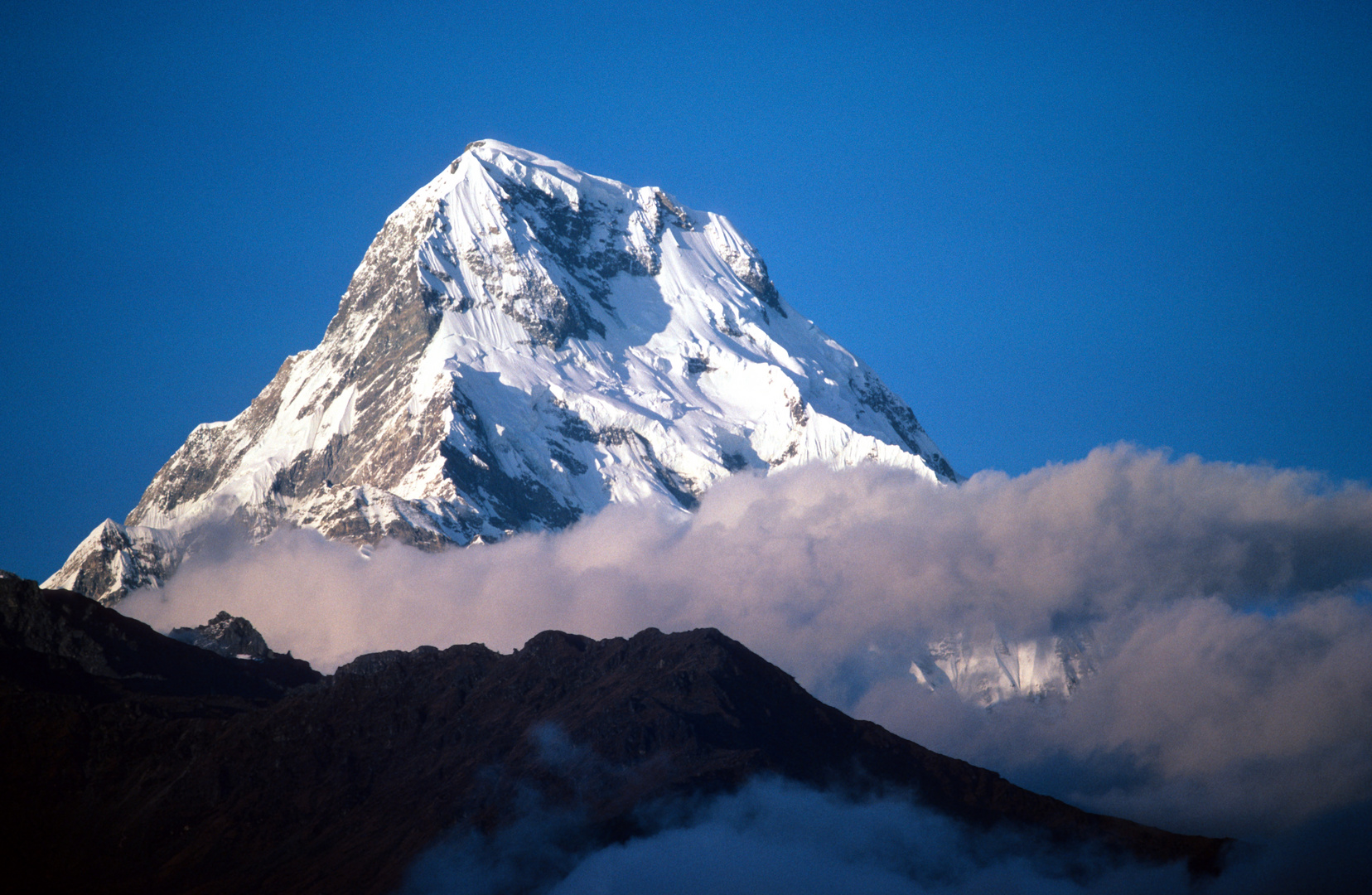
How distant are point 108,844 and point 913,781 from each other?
93063mm

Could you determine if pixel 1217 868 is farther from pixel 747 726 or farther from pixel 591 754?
pixel 591 754

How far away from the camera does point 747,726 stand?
639ft

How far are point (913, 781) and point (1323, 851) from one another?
147 ft

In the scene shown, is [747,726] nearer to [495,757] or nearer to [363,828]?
[495,757]

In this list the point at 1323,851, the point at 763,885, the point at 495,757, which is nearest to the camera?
the point at 763,885

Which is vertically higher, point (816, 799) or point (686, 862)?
point (816, 799)

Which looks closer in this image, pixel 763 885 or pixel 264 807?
pixel 763 885

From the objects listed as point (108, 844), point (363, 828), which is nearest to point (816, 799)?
point (363, 828)

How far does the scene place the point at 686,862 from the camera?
166 meters

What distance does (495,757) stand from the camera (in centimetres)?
19488

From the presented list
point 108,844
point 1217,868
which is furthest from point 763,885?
point 108,844

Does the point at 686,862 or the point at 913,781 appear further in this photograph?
the point at 913,781

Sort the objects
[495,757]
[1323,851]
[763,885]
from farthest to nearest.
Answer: [495,757] → [1323,851] → [763,885]

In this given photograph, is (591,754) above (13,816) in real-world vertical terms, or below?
above
